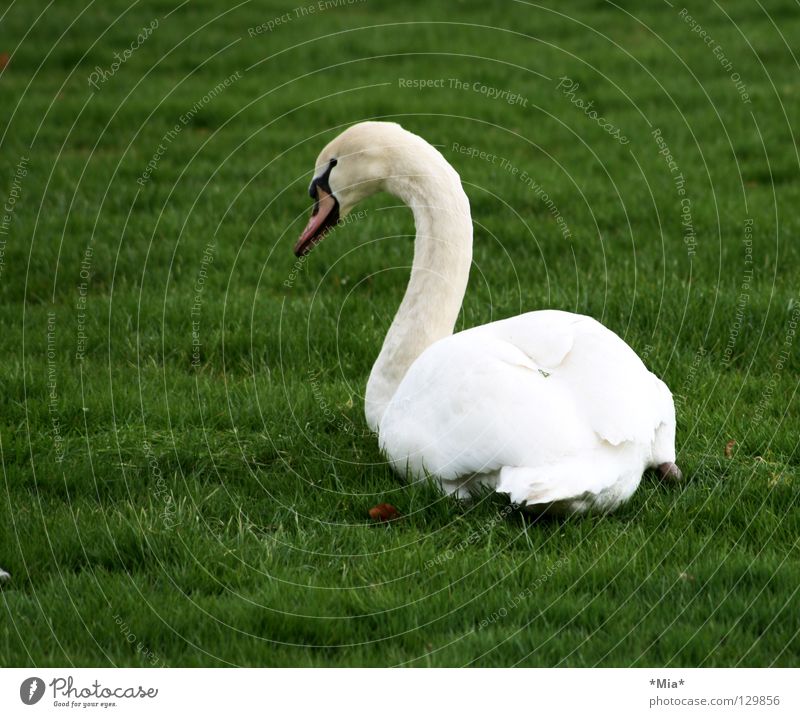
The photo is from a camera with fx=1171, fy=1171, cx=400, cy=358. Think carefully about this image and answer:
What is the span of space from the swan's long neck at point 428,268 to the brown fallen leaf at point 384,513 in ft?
2.42

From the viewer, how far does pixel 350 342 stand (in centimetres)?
693

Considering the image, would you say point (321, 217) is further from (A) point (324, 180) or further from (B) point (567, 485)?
(B) point (567, 485)

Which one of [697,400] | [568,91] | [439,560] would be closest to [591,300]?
[697,400]

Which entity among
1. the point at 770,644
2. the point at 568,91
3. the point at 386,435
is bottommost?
the point at 770,644

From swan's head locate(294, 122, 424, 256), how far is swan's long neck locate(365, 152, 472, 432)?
0.09 m

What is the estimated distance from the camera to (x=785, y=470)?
5.29 meters

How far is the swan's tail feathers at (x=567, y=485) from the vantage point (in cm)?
443

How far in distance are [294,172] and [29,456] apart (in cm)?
492

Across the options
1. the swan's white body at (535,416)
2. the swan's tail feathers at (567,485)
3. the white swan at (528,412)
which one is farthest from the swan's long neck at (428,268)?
the swan's tail feathers at (567,485)

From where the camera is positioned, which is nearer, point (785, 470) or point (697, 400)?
point (785, 470)

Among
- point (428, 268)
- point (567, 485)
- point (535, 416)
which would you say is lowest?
Result: point (567, 485)

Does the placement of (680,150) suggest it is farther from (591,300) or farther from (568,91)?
(591,300)

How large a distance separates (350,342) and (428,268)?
4.19 ft

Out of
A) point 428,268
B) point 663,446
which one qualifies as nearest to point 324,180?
point 428,268
